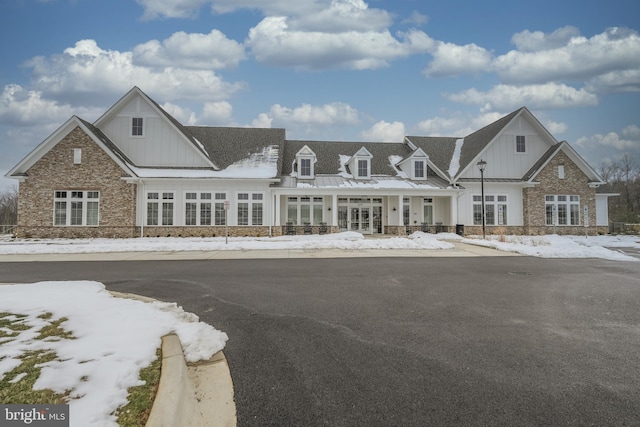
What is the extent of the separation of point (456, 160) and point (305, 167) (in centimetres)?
1360

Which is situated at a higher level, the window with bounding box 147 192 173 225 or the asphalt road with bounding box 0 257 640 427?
the window with bounding box 147 192 173 225

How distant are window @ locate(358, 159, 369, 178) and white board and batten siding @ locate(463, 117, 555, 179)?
930 centimetres

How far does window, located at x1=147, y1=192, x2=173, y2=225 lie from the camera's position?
2345 centimetres

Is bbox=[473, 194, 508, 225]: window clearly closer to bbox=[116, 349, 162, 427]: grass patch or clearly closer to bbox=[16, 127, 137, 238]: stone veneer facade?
bbox=[16, 127, 137, 238]: stone veneer facade

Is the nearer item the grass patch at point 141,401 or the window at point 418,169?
the grass patch at point 141,401

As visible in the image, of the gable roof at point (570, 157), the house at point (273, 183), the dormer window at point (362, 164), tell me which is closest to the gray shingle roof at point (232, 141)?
the house at point (273, 183)

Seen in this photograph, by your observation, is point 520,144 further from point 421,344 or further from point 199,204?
point 421,344

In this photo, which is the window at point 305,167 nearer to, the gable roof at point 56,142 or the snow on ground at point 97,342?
the gable roof at point 56,142

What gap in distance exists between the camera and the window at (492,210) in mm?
26438

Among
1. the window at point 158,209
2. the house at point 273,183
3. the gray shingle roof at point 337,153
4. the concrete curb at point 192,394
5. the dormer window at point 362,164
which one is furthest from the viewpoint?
the gray shingle roof at point 337,153

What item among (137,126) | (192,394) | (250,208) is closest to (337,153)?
(250,208)

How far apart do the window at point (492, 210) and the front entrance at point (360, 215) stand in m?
7.50

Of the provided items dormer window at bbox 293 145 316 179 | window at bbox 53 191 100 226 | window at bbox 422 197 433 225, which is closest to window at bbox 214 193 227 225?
dormer window at bbox 293 145 316 179

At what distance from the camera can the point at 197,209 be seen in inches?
936
